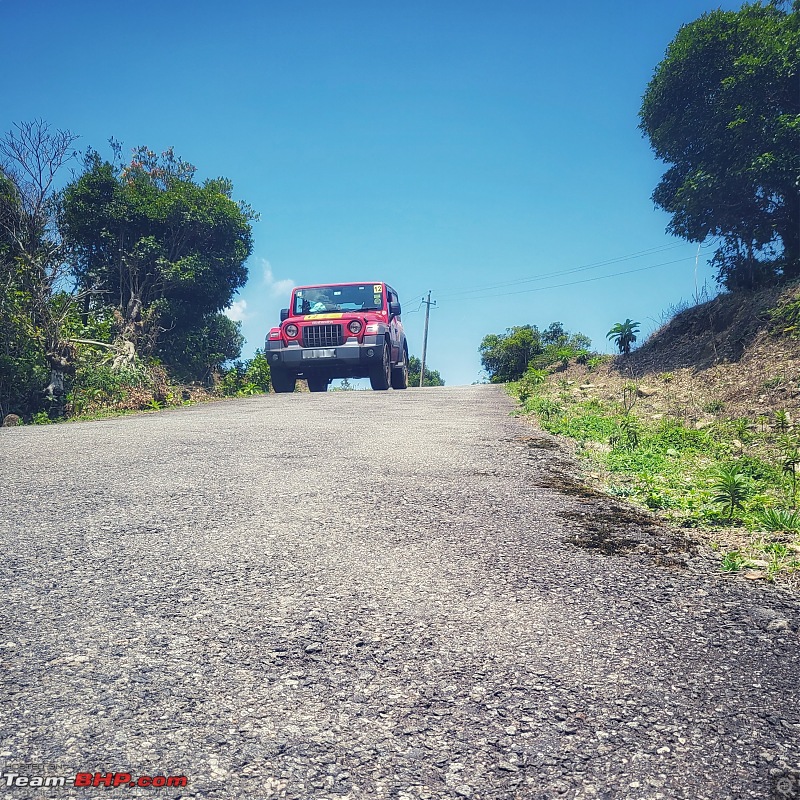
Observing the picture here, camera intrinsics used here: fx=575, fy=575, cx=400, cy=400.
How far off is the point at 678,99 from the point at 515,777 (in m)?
17.5

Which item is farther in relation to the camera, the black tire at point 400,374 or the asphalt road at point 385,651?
the black tire at point 400,374

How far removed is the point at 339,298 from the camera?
15203mm

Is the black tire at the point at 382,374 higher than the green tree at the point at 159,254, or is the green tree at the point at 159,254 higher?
the green tree at the point at 159,254

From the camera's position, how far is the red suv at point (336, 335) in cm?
1429

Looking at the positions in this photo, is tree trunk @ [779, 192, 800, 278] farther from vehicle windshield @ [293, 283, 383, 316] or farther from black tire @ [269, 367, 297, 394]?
black tire @ [269, 367, 297, 394]

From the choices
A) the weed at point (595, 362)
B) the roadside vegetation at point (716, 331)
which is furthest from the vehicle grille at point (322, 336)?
the weed at point (595, 362)

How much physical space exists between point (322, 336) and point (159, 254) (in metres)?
8.51

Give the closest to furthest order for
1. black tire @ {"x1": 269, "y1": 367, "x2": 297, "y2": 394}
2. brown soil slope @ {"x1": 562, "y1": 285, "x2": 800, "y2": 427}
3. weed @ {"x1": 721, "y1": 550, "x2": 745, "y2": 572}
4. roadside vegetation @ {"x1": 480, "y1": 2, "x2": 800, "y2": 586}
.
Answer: weed @ {"x1": 721, "y1": 550, "x2": 745, "y2": 572}, roadside vegetation @ {"x1": 480, "y1": 2, "x2": 800, "y2": 586}, brown soil slope @ {"x1": 562, "y1": 285, "x2": 800, "y2": 427}, black tire @ {"x1": 269, "y1": 367, "x2": 297, "y2": 394}

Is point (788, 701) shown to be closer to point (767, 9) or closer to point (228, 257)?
point (767, 9)

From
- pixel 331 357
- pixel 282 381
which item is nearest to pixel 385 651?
pixel 331 357

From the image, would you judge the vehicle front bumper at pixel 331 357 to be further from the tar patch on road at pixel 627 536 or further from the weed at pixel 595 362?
the tar patch on road at pixel 627 536

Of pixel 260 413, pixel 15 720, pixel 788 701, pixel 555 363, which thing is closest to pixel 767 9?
pixel 555 363

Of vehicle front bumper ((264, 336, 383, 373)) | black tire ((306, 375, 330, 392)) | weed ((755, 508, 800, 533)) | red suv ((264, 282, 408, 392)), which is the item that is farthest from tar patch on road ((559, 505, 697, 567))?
black tire ((306, 375, 330, 392))

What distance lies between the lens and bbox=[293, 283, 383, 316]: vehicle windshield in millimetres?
15141
